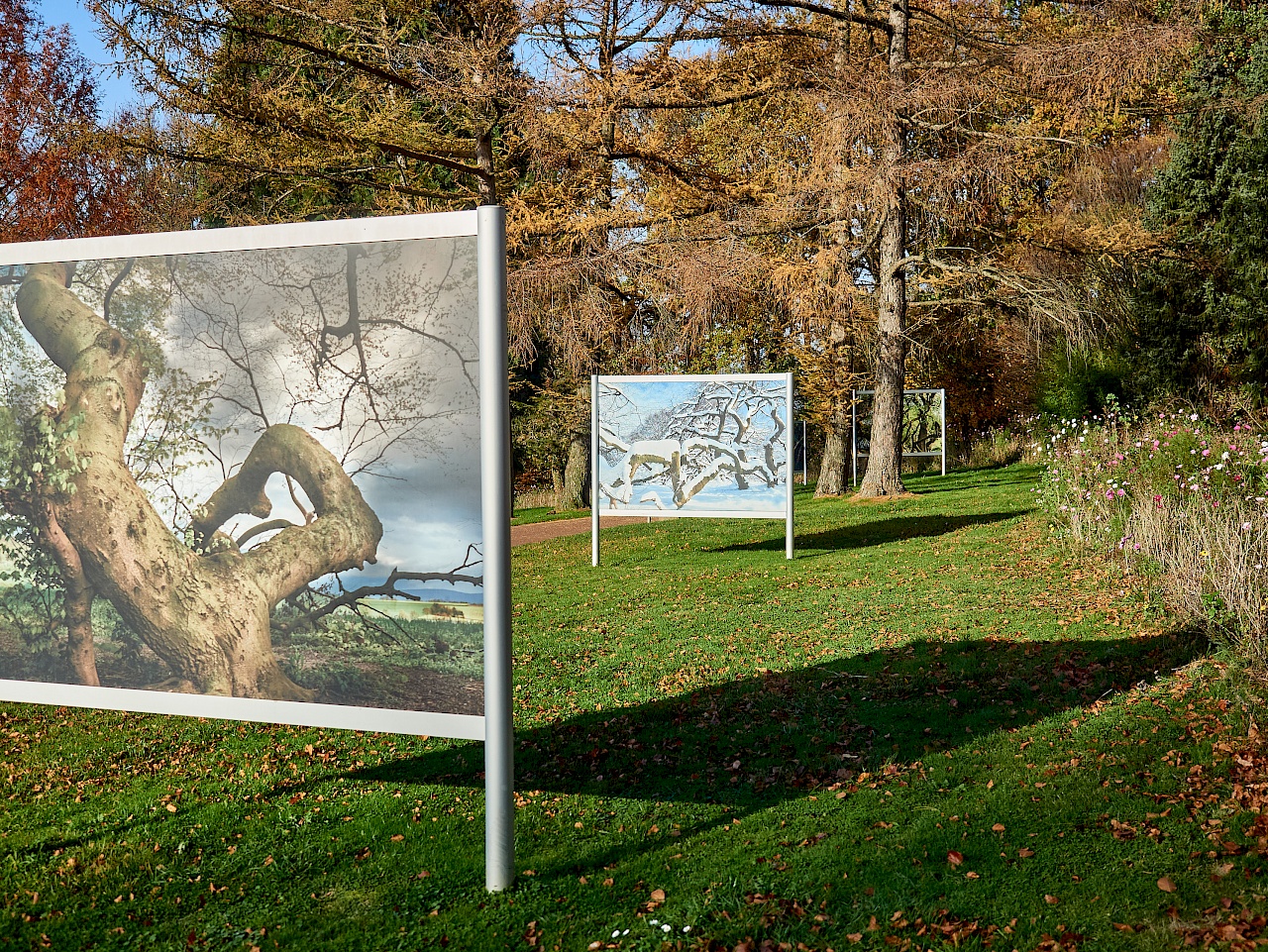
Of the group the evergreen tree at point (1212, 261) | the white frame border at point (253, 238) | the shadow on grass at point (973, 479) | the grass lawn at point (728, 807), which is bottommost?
the grass lawn at point (728, 807)

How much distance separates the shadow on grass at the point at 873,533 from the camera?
14.1 metres

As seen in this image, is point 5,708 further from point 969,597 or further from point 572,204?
point 572,204

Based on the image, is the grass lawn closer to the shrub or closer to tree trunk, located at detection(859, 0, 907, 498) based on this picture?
the shrub

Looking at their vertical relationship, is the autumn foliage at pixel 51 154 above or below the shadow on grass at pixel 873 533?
above

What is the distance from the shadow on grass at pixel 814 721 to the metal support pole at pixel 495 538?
128 centimetres

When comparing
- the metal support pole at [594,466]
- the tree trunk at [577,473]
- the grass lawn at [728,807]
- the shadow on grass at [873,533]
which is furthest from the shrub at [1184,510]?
the tree trunk at [577,473]

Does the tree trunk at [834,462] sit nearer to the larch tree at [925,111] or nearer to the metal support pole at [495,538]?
the larch tree at [925,111]

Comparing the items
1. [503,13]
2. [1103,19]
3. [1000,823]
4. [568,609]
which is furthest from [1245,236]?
[1000,823]

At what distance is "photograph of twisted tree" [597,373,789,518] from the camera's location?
13.5m

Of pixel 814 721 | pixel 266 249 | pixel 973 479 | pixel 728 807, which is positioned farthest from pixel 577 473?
pixel 266 249

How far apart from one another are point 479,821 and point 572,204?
15.4 m

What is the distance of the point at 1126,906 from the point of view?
391 cm

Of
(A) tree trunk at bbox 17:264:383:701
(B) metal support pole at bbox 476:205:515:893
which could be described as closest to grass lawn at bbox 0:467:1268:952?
(B) metal support pole at bbox 476:205:515:893

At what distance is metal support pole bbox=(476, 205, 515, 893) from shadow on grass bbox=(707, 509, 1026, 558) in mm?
9604
